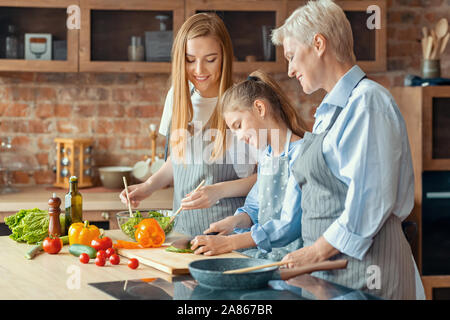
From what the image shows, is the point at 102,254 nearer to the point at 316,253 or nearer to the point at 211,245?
the point at 211,245

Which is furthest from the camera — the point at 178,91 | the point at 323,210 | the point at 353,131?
the point at 178,91

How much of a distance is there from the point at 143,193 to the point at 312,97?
81.8 inches

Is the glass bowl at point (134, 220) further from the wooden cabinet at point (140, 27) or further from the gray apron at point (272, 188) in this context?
the wooden cabinet at point (140, 27)

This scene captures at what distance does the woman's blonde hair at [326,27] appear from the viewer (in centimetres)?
160

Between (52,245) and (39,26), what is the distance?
2180 millimetres

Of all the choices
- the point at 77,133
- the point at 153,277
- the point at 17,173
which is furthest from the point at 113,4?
the point at 153,277

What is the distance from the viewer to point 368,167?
1473 millimetres

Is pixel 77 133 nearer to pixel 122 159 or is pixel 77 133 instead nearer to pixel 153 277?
pixel 122 159

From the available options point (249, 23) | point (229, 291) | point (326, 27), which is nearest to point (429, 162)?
point (249, 23)

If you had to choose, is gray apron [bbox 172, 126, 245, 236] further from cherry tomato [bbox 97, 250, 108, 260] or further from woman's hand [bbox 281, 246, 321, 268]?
woman's hand [bbox 281, 246, 321, 268]

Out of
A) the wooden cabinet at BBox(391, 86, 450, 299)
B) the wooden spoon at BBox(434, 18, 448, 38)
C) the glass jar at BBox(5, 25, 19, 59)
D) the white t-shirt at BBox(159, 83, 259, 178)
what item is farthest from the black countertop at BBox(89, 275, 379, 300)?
the wooden spoon at BBox(434, 18, 448, 38)

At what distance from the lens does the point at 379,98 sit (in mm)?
1510

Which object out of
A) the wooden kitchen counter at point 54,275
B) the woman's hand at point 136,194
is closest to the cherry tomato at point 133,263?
the wooden kitchen counter at point 54,275
